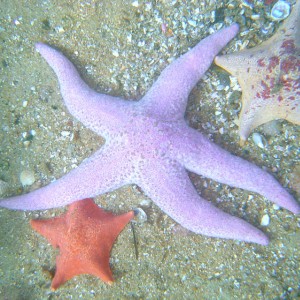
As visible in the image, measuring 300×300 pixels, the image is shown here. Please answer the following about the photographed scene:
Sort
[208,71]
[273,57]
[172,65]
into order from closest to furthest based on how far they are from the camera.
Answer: [273,57] < [172,65] < [208,71]

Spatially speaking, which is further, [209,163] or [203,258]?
[203,258]

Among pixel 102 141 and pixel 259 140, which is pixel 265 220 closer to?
pixel 259 140

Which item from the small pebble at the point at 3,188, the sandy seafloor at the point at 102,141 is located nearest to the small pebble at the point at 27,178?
the sandy seafloor at the point at 102,141

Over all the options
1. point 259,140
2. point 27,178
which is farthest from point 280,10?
point 27,178

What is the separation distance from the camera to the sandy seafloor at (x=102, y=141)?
3.80 metres

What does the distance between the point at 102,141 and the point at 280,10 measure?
3056mm

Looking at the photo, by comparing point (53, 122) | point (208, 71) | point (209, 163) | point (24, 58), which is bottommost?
point (53, 122)

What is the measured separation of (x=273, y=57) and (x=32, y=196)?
11.5ft

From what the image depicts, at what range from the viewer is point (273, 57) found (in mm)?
3441

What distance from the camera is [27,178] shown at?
403 centimetres

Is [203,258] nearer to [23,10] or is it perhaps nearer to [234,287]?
[234,287]

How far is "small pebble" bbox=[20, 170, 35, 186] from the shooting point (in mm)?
4027

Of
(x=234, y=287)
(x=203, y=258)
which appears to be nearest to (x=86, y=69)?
(x=203, y=258)

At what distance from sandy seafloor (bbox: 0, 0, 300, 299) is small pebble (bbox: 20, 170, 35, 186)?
0.07 m
